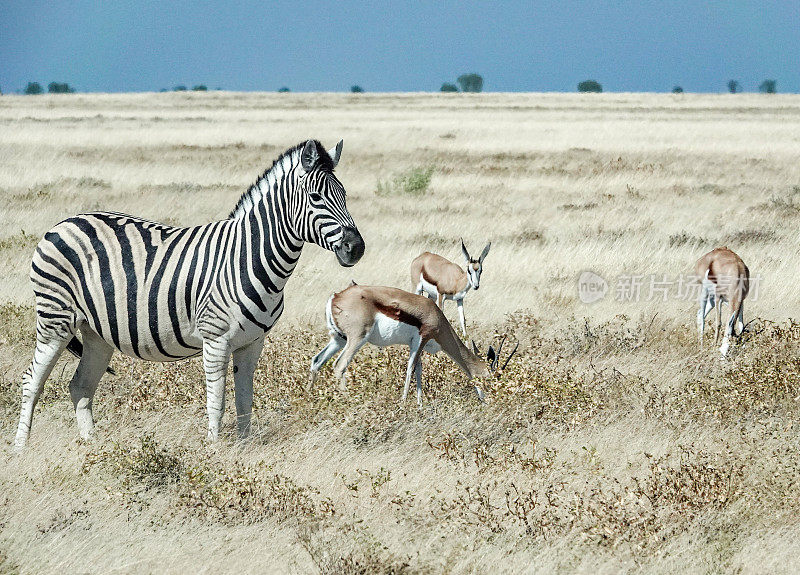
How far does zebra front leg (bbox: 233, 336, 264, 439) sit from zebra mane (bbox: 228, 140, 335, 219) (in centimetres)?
101

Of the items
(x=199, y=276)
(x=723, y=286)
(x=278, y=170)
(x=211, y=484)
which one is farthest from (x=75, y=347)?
(x=723, y=286)

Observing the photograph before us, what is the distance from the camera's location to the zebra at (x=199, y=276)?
646 cm

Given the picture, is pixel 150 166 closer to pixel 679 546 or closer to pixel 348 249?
pixel 348 249

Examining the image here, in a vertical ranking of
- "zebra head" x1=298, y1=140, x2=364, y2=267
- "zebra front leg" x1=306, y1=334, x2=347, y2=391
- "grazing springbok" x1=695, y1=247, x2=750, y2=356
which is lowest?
"zebra front leg" x1=306, y1=334, x2=347, y2=391

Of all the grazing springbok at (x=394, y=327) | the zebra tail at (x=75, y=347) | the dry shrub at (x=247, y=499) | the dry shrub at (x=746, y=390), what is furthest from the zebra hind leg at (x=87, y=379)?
the dry shrub at (x=746, y=390)

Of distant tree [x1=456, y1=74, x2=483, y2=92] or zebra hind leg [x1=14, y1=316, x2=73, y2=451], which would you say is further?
distant tree [x1=456, y1=74, x2=483, y2=92]

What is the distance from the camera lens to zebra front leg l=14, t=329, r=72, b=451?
22.4 feet

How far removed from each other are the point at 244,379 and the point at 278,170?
1576mm

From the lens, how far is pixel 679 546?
5.43 m

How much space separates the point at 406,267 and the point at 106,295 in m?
7.94

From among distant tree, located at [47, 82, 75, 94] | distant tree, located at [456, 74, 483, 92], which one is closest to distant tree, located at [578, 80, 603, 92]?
distant tree, located at [456, 74, 483, 92]

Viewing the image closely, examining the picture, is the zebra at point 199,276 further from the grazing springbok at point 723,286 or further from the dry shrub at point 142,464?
the grazing springbok at point 723,286

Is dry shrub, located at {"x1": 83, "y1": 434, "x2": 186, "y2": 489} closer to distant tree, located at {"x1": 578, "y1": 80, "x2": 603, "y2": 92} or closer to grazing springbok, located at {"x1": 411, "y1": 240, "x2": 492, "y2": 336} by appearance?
grazing springbok, located at {"x1": 411, "y1": 240, "x2": 492, "y2": 336}

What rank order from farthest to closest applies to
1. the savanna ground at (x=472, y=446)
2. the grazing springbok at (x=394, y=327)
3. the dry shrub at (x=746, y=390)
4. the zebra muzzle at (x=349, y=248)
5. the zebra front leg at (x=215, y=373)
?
1. the grazing springbok at (x=394, y=327)
2. the dry shrub at (x=746, y=390)
3. the zebra front leg at (x=215, y=373)
4. the zebra muzzle at (x=349, y=248)
5. the savanna ground at (x=472, y=446)
